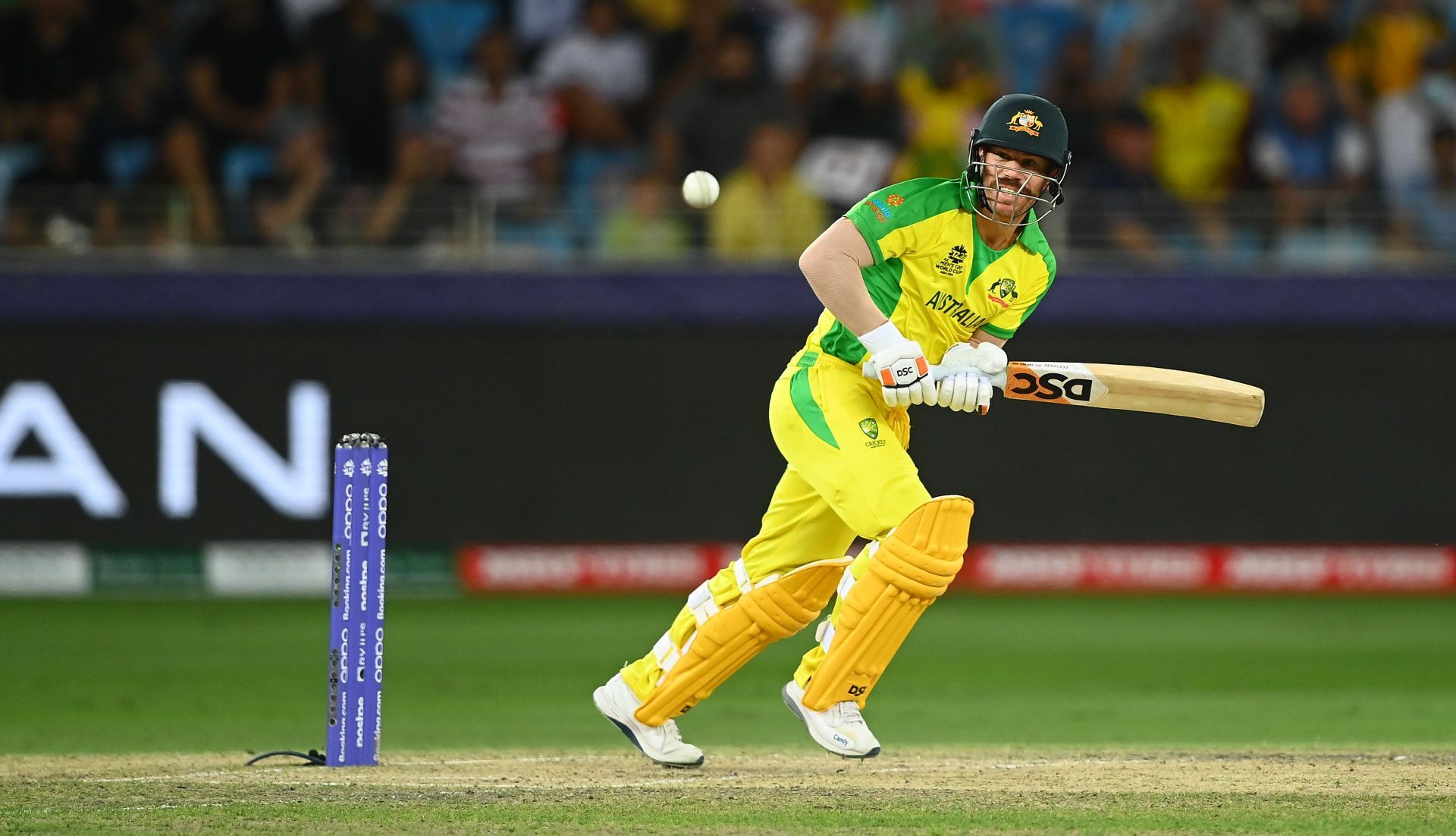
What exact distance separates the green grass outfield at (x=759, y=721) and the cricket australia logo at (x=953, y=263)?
1.31 m

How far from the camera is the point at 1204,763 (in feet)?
18.1

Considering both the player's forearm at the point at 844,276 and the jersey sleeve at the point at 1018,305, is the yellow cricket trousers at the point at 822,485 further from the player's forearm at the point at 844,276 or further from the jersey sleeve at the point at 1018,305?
the jersey sleeve at the point at 1018,305

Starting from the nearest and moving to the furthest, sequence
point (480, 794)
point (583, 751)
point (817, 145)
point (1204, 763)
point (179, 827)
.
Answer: point (179, 827) → point (480, 794) → point (1204, 763) → point (583, 751) → point (817, 145)

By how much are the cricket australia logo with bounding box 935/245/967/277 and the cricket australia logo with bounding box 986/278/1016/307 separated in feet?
0.35

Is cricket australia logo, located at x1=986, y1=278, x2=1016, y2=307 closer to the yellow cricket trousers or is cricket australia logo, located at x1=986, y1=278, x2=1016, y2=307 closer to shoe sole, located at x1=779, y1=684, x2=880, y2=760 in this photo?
the yellow cricket trousers

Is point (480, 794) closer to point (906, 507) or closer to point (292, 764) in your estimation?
point (292, 764)

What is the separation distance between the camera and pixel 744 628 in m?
5.23

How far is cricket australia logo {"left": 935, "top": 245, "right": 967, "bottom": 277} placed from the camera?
5129 mm

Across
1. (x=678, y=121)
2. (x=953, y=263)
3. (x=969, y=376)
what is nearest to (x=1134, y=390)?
(x=969, y=376)

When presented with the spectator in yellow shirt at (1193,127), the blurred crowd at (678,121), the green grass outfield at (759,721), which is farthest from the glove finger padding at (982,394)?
the spectator in yellow shirt at (1193,127)

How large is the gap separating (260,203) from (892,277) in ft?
18.1

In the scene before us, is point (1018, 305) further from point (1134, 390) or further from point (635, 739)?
point (635, 739)

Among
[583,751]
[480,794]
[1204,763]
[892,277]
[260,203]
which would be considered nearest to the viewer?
[480,794]

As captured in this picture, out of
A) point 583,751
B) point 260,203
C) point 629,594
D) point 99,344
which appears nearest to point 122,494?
point 99,344
